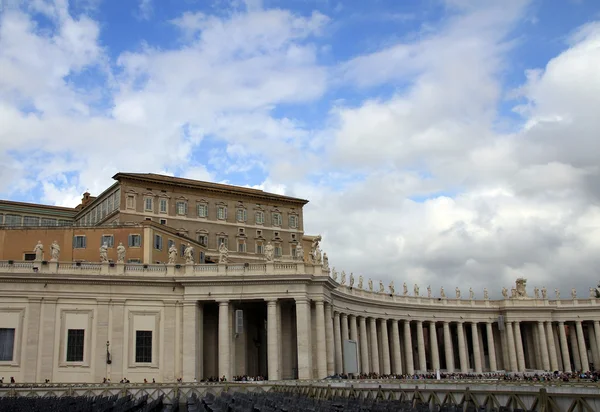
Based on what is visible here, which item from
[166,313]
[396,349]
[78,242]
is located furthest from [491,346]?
[78,242]

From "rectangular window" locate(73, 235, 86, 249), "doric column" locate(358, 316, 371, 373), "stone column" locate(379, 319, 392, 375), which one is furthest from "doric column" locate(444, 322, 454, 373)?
"rectangular window" locate(73, 235, 86, 249)

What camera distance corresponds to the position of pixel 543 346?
110 metres

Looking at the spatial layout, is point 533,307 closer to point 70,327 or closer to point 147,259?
point 147,259

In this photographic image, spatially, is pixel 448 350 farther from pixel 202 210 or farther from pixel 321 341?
pixel 202 210

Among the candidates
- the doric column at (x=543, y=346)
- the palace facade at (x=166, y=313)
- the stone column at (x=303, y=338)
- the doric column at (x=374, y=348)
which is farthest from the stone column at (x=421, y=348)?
the stone column at (x=303, y=338)

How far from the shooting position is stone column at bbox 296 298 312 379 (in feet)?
222

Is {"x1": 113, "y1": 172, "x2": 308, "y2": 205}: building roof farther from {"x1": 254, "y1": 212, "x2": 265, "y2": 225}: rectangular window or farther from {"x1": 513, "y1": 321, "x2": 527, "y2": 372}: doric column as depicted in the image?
{"x1": 513, "y1": 321, "x2": 527, "y2": 372}: doric column

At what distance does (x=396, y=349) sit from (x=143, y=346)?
1532 inches

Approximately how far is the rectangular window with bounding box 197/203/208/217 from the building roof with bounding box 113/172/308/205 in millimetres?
2513

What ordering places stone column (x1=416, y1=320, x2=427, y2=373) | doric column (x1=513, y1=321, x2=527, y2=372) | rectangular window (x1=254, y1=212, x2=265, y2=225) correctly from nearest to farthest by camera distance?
stone column (x1=416, y1=320, x2=427, y2=373) → doric column (x1=513, y1=321, x2=527, y2=372) → rectangular window (x1=254, y1=212, x2=265, y2=225)

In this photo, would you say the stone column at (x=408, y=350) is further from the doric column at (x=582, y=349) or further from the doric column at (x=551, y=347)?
the doric column at (x=582, y=349)

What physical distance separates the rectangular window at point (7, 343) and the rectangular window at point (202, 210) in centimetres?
4207

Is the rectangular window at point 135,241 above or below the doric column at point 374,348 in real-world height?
above

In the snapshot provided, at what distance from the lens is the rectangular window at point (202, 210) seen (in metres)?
104
